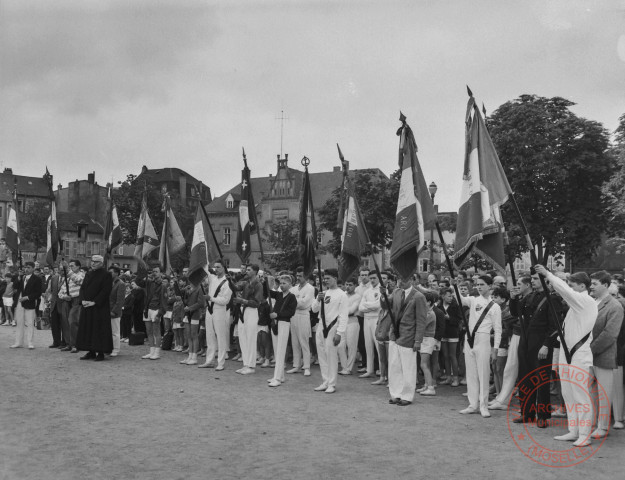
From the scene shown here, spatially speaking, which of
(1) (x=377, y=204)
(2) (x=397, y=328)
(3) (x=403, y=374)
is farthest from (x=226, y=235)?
(3) (x=403, y=374)

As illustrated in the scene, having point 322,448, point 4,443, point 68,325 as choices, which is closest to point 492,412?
point 322,448

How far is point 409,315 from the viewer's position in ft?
35.7

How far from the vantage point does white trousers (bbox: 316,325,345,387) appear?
11.8 meters

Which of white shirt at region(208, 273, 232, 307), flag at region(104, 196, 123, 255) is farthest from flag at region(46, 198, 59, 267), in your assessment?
white shirt at region(208, 273, 232, 307)

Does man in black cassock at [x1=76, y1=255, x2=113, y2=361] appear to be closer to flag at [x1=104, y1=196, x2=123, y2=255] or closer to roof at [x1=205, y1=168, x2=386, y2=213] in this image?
flag at [x1=104, y1=196, x2=123, y2=255]

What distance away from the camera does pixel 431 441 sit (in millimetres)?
8094

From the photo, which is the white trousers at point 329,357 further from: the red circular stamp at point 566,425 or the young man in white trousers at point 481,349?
the red circular stamp at point 566,425

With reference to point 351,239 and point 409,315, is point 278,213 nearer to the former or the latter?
point 351,239

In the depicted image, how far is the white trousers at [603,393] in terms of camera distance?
8.25 m

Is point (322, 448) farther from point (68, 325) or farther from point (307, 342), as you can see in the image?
point (68, 325)

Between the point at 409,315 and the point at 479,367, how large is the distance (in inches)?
60.9

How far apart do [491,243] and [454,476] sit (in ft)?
13.4

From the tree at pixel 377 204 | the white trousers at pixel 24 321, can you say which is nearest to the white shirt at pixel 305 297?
the white trousers at pixel 24 321

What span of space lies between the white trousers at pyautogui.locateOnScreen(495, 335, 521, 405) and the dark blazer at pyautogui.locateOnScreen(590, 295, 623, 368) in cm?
224
